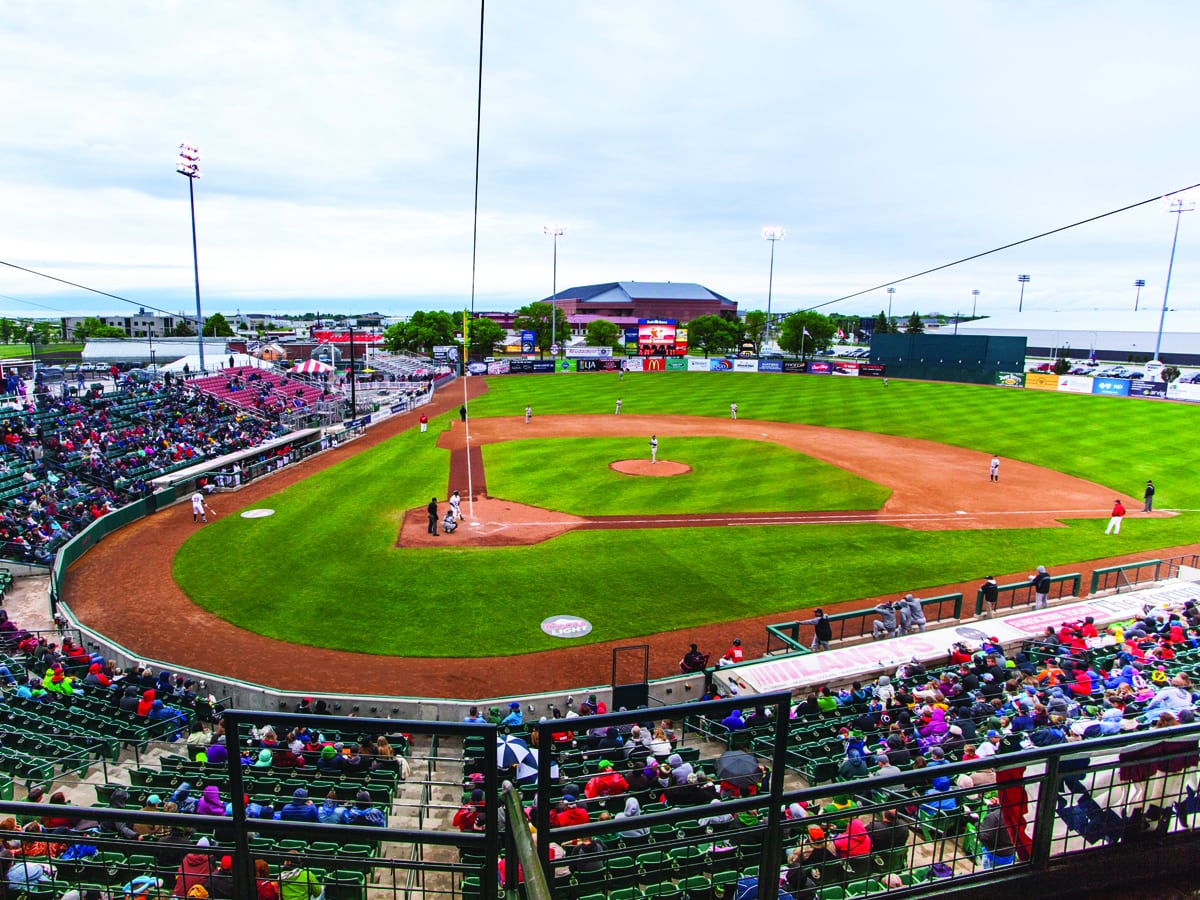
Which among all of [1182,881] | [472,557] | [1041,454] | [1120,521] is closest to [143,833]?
[1182,881]

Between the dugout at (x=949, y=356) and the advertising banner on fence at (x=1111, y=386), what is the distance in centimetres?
1065

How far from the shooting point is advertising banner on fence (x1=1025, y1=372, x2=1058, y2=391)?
69.9 m

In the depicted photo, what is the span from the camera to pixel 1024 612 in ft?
59.1

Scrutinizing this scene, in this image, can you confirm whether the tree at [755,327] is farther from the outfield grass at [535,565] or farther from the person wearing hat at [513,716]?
the person wearing hat at [513,716]

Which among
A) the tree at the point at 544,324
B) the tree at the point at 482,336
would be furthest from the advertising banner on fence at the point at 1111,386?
the tree at the point at 544,324

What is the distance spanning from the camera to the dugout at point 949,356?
80.4 m

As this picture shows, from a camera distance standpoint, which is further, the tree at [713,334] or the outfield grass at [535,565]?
the tree at [713,334]

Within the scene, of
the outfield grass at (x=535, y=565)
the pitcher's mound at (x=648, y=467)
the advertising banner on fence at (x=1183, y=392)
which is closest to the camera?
the outfield grass at (x=535, y=565)

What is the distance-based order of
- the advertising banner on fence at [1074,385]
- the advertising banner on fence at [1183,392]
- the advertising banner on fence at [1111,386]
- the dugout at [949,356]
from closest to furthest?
the advertising banner on fence at [1183,392]
the advertising banner on fence at [1111,386]
the advertising banner on fence at [1074,385]
the dugout at [949,356]

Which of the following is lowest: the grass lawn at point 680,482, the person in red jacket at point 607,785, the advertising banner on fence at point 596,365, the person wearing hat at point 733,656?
the person wearing hat at point 733,656

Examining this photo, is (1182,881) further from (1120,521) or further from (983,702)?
(1120,521)

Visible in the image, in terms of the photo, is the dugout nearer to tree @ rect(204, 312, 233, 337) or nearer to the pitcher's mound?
the pitcher's mound

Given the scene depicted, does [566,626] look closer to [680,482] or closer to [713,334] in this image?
[680,482]

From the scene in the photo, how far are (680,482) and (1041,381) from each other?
186 feet
